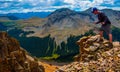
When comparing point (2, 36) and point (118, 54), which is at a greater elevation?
point (118, 54)

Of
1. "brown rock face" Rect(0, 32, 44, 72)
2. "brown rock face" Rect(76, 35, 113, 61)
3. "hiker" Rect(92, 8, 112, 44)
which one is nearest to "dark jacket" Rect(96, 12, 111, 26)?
"hiker" Rect(92, 8, 112, 44)

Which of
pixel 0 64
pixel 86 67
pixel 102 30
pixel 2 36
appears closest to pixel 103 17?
pixel 102 30

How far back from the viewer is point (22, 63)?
85.6 metres

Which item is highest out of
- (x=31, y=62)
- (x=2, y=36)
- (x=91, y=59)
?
(x=91, y=59)

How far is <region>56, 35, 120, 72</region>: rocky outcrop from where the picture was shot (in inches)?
1236

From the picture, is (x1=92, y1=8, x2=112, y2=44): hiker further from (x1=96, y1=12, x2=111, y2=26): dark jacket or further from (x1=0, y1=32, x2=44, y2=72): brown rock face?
(x1=0, y1=32, x2=44, y2=72): brown rock face

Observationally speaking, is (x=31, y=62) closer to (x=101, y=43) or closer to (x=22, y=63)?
(x=22, y=63)

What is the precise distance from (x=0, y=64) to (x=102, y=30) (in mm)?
42214

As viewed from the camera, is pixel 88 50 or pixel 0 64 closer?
pixel 88 50

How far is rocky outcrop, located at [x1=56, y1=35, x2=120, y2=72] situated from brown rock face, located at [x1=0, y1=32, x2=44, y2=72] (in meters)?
43.1

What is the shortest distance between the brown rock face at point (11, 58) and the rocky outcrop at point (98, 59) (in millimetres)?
43144

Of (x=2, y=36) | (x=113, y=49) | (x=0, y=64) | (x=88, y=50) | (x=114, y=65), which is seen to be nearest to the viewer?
(x=114, y=65)

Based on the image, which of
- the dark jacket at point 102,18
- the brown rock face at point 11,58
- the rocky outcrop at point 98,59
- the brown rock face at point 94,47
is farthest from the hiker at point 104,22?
the brown rock face at point 11,58

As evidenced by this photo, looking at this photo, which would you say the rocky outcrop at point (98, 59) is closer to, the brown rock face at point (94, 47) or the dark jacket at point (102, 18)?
the brown rock face at point (94, 47)
